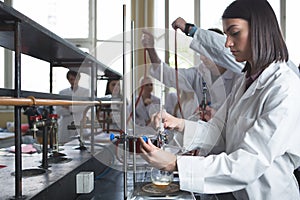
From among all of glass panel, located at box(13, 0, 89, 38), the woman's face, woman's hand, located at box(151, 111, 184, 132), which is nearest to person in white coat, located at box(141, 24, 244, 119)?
woman's hand, located at box(151, 111, 184, 132)

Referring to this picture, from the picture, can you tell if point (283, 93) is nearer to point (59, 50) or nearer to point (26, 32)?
point (26, 32)

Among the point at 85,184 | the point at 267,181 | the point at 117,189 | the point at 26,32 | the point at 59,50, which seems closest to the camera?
the point at 267,181

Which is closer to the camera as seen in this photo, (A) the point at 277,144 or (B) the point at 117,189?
(A) the point at 277,144

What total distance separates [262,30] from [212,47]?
0.82 meters

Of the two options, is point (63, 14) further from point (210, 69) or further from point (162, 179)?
point (162, 179)

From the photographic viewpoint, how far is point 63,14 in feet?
16.7

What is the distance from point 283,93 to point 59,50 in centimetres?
104

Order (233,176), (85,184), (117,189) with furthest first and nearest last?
(117,189)
(85,184)
(233,176)

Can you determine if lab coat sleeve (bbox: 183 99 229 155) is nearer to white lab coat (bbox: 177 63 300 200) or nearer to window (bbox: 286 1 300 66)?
white lab coat (bbox: 177 63 300 200)

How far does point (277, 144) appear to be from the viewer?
88 centimetres

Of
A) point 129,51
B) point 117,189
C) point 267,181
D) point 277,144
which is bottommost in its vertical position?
point 117,189

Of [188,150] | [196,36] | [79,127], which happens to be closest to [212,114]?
[188,150]

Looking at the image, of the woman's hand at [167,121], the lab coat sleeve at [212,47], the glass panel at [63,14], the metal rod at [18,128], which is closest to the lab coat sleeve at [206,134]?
the woman's hand at [167,121]

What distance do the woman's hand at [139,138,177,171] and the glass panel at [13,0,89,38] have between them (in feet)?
15.1
